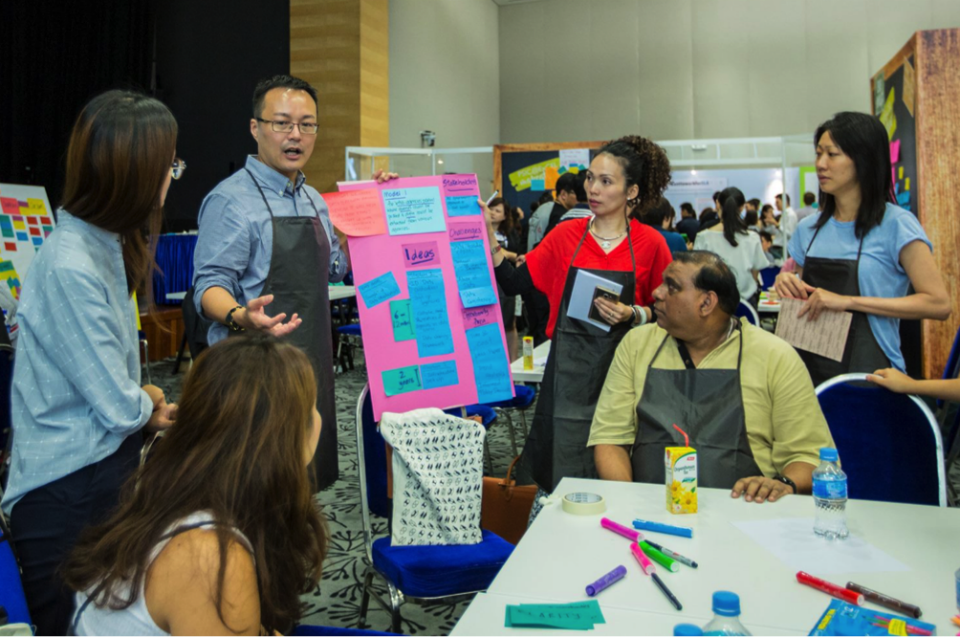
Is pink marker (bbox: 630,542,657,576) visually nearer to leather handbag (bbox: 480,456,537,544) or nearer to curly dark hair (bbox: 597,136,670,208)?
leather handbag (bbox: 480,456,537,544)

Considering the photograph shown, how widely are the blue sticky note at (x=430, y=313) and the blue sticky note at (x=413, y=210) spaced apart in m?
0.15

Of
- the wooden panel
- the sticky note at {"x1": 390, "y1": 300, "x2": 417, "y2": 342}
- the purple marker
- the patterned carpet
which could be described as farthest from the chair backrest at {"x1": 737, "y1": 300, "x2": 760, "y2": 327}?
the purple marker

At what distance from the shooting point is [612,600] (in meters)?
1.35

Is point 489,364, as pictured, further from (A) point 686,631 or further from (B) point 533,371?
(A) point 686,631

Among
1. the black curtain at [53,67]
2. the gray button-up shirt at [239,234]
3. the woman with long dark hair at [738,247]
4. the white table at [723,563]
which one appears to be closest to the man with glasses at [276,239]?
the gray button-up shirt at [239,234]

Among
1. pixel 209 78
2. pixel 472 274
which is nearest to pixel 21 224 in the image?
pixel 209 78

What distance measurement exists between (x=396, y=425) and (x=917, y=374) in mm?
3422

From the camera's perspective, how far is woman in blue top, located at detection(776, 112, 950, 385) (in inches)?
97.7

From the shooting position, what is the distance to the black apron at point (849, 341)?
2.53 metres

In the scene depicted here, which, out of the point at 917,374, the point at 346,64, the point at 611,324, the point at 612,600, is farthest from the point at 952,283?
the point at 346,64

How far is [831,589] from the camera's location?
135cm

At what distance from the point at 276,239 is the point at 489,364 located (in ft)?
2.81

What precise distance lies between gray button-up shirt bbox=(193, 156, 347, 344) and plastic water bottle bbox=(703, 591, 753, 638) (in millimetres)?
1771

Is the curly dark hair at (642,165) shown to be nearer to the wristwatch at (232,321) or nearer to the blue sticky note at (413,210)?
the blue sticky note at (413,210)
